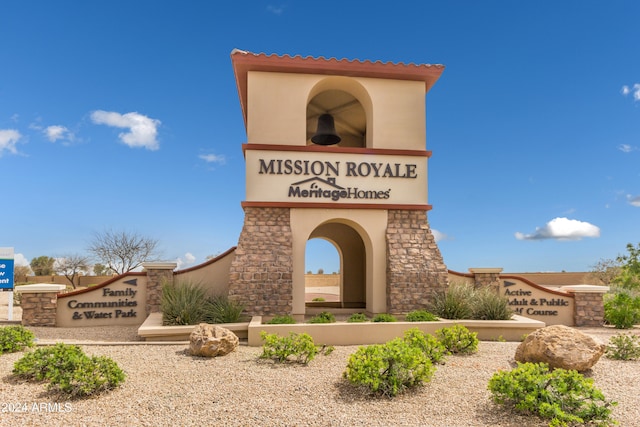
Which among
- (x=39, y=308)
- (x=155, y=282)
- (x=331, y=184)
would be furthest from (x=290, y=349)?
(x=39, y=308)

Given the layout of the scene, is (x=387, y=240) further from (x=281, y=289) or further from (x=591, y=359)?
(x=591, y=359)

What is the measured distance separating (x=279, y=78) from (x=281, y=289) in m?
6.36

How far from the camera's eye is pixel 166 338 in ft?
33.4

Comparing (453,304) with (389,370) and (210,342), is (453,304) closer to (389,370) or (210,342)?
(389,370)

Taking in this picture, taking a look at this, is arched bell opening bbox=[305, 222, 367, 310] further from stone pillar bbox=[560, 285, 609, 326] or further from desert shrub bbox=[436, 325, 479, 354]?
stone pillar bbox=[560, 285, 609, 326]

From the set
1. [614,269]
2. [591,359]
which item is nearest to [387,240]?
[591,359]

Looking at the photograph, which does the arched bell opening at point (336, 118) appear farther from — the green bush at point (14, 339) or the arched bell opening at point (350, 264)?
the green bush at point (14, 339)

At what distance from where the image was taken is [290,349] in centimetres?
825

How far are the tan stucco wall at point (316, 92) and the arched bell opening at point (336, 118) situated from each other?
1.04 metres

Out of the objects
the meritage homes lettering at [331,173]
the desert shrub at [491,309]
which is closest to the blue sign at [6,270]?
the meritage homes lettering at [331,173]

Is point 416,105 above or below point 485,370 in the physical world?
above

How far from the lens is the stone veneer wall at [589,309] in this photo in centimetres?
1421

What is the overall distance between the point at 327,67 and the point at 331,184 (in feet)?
11.7

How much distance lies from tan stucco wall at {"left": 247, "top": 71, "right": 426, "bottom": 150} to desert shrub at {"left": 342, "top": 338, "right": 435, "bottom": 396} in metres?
7.57
